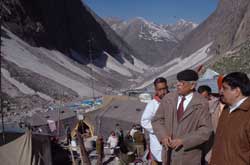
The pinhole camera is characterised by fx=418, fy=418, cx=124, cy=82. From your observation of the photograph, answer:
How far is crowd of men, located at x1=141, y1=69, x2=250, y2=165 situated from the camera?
344 centimetres

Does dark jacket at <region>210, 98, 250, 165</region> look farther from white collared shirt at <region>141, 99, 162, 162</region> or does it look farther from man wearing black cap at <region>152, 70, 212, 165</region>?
white collared shirt at <region>141, 99, 162, 162</region>

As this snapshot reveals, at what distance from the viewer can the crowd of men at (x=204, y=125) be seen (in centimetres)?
344

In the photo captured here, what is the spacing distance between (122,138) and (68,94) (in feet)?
123

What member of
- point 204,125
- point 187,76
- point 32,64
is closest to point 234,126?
point 204,125

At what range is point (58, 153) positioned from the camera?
1246 cm

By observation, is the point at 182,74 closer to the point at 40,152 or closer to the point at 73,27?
Result: the point at 40,152

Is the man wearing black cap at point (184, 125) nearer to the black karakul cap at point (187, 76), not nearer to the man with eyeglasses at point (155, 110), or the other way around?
the black karakul cap at point (187, 76)

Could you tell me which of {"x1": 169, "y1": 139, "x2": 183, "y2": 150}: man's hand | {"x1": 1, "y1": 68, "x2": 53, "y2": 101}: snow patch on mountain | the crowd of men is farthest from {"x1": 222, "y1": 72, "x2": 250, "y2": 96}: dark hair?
{"x1": 1, "y1": 68, "x2": 53, "y2": 101}: snow patch on mountain

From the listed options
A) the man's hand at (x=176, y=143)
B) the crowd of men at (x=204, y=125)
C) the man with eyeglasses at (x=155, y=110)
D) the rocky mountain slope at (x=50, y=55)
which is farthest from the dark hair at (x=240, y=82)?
the rocky mountain slope at (x=50, y=55)

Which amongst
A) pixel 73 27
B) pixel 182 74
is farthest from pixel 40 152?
pixel 73 27

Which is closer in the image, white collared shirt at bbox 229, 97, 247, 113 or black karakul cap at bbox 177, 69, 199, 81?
white collared shirt at bbox 229, 97, 247, 113

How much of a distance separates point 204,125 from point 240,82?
0.67m

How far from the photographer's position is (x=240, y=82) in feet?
11.8

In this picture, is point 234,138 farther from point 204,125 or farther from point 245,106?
point 204,125
